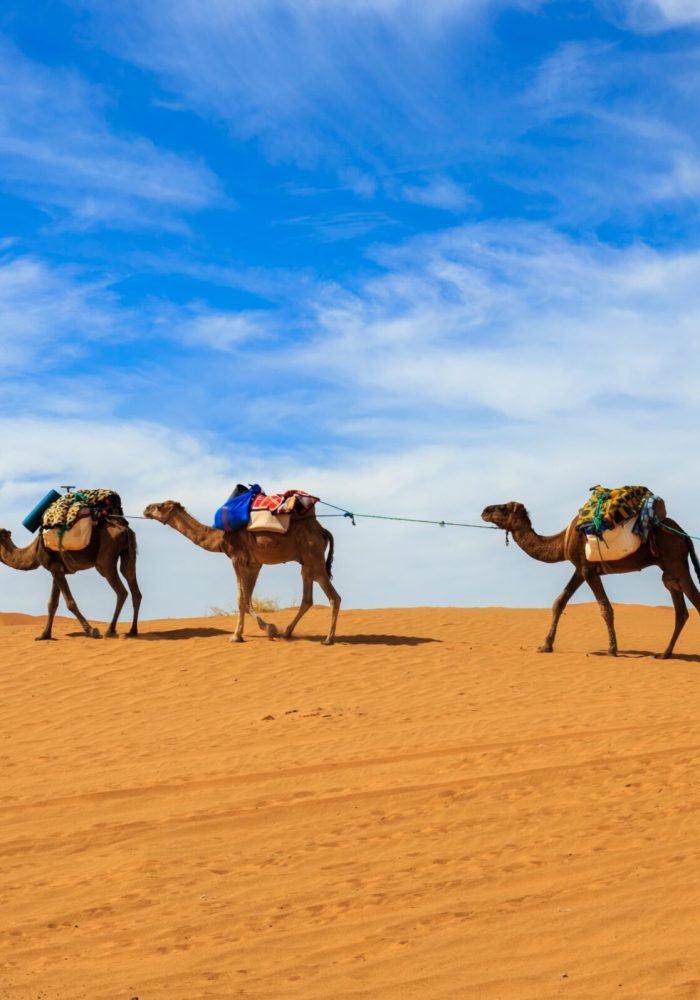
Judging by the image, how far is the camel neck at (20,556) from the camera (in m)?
20.8

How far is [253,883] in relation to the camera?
8.54 m

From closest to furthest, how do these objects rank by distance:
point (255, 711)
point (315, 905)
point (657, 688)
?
1. point (315, 905)
2. point (255, 711)
3. point (657, 688)

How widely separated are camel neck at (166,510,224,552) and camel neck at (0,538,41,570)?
234 centimetres

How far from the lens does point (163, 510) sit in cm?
2055

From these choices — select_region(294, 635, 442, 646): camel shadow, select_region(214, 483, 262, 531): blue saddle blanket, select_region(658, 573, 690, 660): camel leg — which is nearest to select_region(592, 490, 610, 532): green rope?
select_region(658, 573, 690, 660): camel leg

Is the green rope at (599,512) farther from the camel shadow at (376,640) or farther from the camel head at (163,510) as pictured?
the camel head at (163,510)

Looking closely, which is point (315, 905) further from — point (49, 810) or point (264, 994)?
point (49, 810)

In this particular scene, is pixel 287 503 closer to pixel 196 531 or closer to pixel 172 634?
pixel 196 531

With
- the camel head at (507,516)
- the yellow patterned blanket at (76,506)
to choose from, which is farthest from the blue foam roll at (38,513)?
the camel head at (507,516)

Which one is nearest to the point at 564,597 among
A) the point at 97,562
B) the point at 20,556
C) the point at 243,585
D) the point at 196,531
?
the point at 243,585

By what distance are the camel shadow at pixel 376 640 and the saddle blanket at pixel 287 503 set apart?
229 centimetres

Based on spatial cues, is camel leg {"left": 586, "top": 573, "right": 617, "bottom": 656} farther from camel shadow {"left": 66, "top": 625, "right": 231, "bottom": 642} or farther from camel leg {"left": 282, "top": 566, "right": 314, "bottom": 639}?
camel shadow {"left": 66, "top": 625, "right": 231, "bottom": 642}

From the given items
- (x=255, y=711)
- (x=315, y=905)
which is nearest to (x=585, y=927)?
(x=315, y=905)

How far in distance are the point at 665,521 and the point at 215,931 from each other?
12535 millimetres
